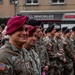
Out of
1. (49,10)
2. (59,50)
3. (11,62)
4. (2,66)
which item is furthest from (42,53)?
(49,10)

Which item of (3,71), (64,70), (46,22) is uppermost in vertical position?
(3,71)

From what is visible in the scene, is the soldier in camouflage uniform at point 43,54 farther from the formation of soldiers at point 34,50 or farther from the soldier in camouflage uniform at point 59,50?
the soldier in camouflage uniform at point 59,50

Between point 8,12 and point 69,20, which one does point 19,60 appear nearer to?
point 69,20

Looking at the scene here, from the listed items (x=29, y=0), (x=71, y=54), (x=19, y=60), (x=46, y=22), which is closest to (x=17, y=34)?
(x=19, y=60)

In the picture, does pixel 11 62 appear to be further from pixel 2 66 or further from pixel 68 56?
pixel 68 56

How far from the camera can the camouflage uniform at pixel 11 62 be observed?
4.21m

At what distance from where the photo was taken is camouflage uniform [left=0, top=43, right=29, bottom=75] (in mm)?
4207

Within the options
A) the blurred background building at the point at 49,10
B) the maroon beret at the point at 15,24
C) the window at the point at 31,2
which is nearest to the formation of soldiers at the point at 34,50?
the maroon beret at the point at 15,24

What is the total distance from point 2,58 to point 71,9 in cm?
3096

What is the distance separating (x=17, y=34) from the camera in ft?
14.7

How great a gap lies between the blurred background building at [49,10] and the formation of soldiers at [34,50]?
68.2ft

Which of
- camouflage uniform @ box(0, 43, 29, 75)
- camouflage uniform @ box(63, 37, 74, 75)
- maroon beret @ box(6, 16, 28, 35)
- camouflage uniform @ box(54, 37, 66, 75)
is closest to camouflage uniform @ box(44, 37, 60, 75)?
camouflage uniform @ box(54, 37, 66, 75)

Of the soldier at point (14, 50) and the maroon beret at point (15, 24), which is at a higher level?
the maroon beret at point (15, 24)

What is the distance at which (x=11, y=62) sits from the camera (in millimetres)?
4293
